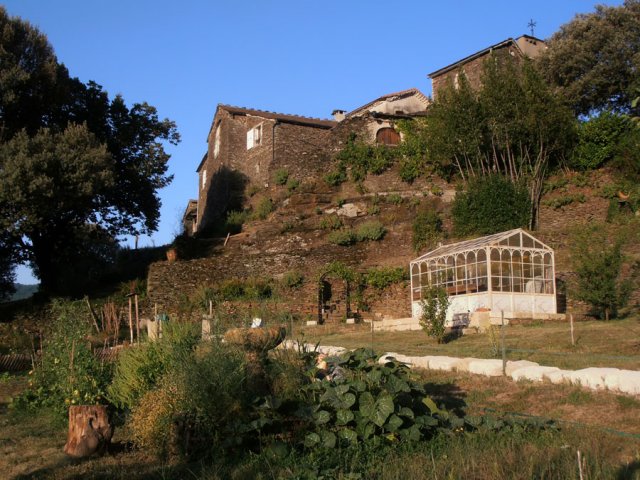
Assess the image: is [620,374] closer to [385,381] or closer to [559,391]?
[559,391]

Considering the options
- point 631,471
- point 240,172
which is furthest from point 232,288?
point 631,471

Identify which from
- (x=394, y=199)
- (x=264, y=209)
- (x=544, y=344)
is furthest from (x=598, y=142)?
(x=544, y=344)

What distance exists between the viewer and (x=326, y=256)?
1001 inches

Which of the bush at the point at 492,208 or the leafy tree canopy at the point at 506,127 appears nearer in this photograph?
the bush at the point at 492,208

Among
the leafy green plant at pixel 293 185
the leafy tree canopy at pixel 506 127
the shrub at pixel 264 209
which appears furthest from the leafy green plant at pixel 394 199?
the shrub at pixel 264 209

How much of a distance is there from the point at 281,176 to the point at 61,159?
12183 mm

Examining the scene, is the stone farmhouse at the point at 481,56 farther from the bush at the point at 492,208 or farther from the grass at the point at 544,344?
the grass at the point at 544,344

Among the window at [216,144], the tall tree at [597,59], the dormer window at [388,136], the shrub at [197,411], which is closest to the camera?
the shrub at [197,411]

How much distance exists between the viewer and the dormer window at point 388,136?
3198 cm

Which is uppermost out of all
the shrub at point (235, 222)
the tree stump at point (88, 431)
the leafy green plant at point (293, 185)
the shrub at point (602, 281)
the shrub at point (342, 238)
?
the leafy green plant at point (293, 185)

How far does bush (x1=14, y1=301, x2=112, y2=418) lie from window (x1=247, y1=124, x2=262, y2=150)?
83.4 feet

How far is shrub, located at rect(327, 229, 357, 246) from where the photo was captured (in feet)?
84.6

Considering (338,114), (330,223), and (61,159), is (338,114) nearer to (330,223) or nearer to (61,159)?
(330,223)

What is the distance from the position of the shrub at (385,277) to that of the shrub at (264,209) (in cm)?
866
